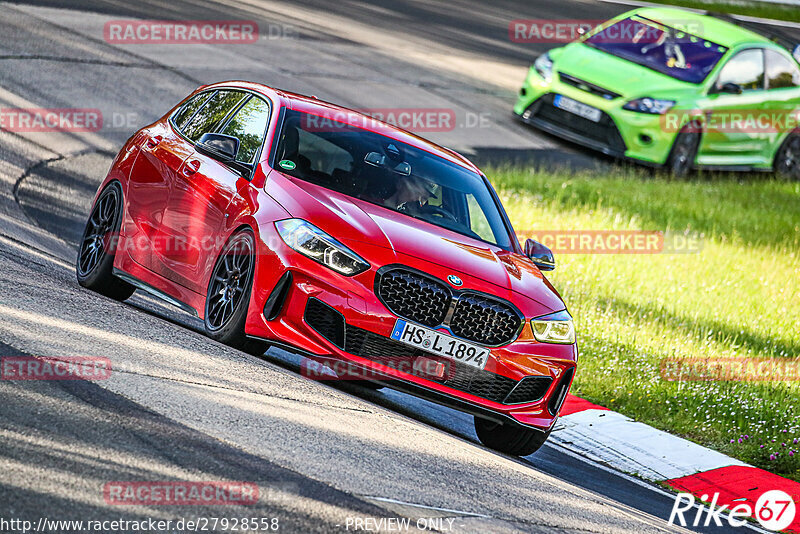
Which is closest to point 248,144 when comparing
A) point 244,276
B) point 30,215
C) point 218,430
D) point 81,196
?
point 244,276

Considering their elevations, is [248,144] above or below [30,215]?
above

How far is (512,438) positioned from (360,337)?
56.0 inches

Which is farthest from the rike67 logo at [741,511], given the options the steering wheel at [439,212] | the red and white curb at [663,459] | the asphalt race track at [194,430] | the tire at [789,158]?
the tire at [789,158]

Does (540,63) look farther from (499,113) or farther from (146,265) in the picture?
(146,265)

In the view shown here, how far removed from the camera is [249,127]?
29.2 feet

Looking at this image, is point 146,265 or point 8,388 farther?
point 146,265

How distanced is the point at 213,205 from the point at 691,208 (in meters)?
10.8

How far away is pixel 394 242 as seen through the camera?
25.2 feet

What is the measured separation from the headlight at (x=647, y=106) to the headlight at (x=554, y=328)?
442 inches


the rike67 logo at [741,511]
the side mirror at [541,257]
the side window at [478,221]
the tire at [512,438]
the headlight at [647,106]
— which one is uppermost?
the side window at [478,221]

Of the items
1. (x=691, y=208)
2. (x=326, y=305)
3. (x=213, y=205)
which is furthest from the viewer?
(x=691, y=208)

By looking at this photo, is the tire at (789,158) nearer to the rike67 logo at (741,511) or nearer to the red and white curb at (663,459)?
the red and white curb at (663,459)

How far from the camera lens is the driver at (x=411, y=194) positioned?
8.50m

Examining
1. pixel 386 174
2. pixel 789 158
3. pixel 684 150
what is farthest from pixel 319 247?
pixel 789 158
